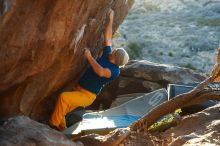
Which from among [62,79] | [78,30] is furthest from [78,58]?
[78,30]

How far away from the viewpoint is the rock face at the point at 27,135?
8398mm

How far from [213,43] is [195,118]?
31.9m

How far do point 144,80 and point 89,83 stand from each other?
6.97 meters

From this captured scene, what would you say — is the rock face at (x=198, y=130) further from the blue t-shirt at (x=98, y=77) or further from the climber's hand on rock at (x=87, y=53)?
the climber's hand on rock at (x=87, y=53)

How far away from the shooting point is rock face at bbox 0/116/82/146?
331 inches

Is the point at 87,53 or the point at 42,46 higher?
the point at 42,46

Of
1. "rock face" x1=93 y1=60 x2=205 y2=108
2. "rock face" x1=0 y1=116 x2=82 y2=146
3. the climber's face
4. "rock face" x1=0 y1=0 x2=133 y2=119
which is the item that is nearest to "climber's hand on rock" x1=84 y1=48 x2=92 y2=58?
"rock face" x1=0 y1=0 x2=133 y2=119

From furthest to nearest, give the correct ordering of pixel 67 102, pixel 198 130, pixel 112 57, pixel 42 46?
pixel 67 102
pixel 112 57
pixel 42 46
pixel 198 130

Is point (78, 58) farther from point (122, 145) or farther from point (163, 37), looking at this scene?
point (163, 37)

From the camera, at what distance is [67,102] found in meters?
11.6

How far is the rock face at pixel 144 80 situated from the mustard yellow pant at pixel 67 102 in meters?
6.09

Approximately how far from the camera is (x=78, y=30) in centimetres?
1093

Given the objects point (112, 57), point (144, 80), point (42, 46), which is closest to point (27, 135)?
point (42, 46)

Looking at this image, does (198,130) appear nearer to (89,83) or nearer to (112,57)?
(112,57)
